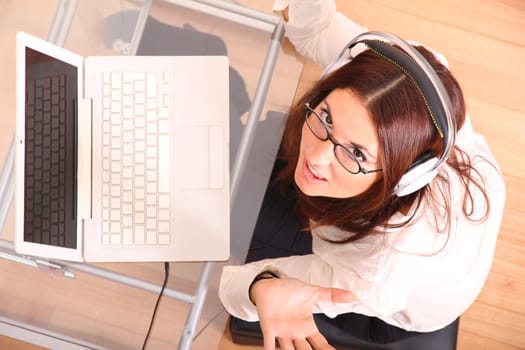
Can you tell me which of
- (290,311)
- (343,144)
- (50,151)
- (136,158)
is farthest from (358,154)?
(50,151)

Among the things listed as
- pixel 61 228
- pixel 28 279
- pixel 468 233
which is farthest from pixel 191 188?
pixel 468 233

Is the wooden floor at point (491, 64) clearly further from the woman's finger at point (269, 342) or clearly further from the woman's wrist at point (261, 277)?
the woman's finger at point (269, 342)

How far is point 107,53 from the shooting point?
3.48 ft

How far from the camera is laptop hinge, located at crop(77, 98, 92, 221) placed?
0.92 meters

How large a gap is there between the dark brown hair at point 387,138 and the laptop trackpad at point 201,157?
170 mm

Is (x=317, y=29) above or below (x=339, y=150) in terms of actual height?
above

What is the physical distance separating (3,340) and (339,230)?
0.81m

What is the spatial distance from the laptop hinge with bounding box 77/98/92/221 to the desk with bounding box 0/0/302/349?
0.36 feet

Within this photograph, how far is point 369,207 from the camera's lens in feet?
2.96

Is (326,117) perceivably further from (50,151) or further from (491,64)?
(491,64)

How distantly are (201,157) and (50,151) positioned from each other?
0.88ft

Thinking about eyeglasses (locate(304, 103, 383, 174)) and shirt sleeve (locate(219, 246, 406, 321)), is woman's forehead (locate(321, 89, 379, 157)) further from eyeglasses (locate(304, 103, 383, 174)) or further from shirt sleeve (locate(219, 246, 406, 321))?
shirt sleeve (locate(219, 246, 406, 321))

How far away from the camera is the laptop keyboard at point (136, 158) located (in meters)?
0.94

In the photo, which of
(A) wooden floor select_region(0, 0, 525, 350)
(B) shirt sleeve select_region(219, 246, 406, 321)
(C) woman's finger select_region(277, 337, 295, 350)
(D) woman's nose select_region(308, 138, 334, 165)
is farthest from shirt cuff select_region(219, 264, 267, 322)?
(A) wooden floor select_region(0, 0, 525, 350)
